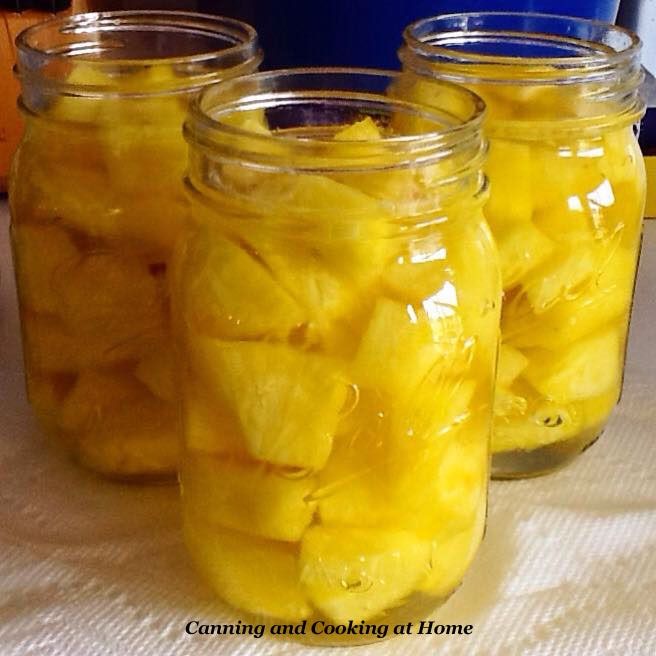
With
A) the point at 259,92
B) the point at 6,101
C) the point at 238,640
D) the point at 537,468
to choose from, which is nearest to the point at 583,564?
the point at 537,468

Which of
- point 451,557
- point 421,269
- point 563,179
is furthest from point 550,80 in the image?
point 451,557

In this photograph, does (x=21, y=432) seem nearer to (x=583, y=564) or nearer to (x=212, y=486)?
(x=212, y=486)

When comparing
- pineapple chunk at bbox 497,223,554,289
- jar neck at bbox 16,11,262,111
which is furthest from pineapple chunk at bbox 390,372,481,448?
jar neck at bbox 16,11,262,111

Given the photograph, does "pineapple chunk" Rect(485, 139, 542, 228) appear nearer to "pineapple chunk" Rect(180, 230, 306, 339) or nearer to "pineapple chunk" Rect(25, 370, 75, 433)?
"pineapple chunk" Rect(180, 230, 306, 339)

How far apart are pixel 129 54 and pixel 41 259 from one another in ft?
0.54

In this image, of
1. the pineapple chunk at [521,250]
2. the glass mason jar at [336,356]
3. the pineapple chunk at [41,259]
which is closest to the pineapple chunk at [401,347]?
the glass mason jar at [336,356]

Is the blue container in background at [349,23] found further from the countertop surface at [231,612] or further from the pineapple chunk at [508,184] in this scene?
the countertop surface at [231,612]

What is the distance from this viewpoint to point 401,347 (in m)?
0.46

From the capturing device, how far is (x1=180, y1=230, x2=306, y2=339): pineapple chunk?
0.45m

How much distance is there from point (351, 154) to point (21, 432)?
0.35 m

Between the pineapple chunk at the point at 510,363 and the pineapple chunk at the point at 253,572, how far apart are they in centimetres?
19

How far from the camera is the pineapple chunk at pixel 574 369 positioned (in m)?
0.60

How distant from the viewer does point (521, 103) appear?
1.83 ft

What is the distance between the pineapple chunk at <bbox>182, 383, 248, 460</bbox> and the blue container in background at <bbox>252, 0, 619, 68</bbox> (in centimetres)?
31
